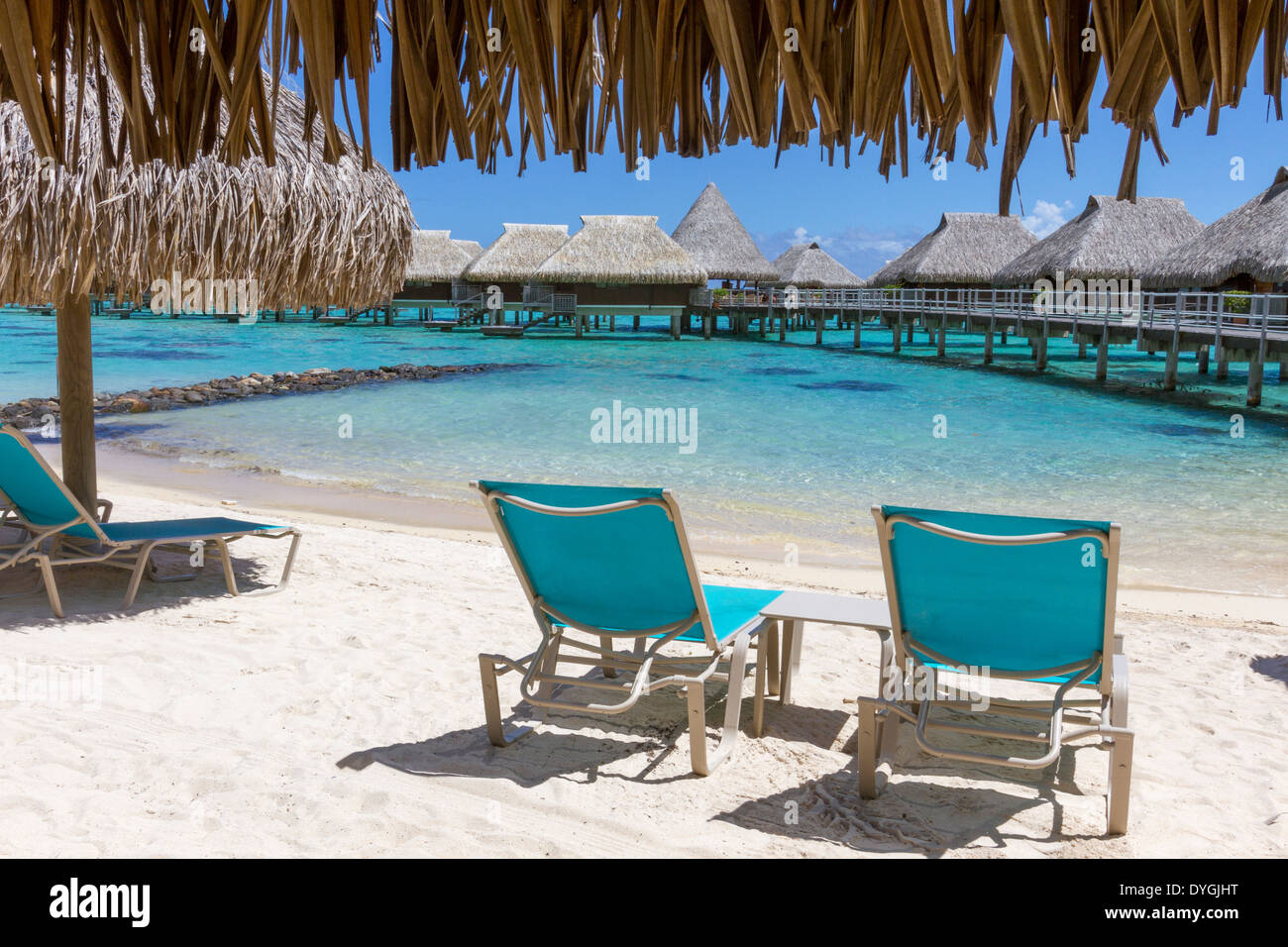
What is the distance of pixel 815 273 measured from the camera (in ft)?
144

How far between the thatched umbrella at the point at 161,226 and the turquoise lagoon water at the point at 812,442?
3950mm

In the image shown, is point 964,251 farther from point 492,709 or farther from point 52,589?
point 492,709

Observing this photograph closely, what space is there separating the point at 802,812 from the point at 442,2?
1883 millimetres

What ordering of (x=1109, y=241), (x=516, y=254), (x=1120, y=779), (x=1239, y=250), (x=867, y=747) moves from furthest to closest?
(x=516, y=254) < (x=1109, y=241) < (x=1239, y=250) < (x=867, y=747) < (x=1120, y=779)

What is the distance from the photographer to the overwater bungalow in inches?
1419

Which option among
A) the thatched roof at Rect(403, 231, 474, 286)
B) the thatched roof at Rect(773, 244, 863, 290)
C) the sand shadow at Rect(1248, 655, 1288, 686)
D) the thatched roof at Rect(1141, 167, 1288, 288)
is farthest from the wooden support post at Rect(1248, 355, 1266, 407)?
the thatched roof at Rect(403, 231, 474, 286)

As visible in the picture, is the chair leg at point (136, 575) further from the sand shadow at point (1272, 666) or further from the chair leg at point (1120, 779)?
the sand shadow at point (1272, 666)

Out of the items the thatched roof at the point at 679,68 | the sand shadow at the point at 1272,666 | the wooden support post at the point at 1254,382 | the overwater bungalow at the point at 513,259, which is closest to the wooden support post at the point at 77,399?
the thatched roof at the point at 679,68

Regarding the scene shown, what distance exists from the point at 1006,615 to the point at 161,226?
11.4 feet

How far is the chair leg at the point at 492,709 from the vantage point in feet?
8.71

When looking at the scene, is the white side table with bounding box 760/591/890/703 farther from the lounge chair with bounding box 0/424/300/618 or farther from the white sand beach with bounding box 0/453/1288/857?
the lounge chair with bounding box 0/424/300/618

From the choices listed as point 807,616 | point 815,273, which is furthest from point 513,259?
Result: point 807,616
